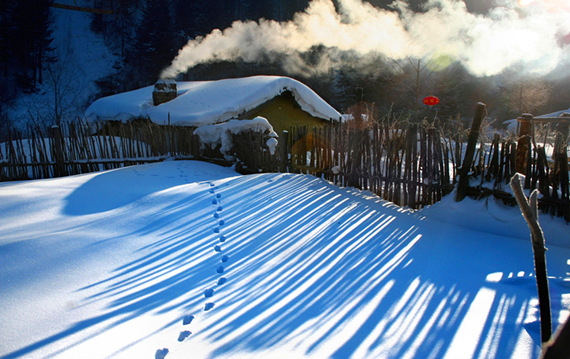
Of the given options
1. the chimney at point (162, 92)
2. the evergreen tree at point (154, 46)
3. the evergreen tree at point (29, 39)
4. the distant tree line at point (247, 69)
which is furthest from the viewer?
the evergreen tree at point (154, 46)

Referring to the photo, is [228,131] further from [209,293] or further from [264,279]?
[209,293]

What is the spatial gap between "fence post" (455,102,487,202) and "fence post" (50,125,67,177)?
8642 mm

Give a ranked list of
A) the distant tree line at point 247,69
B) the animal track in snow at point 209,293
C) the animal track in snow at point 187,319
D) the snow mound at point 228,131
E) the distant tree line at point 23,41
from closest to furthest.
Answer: the animal track in snow at point 187,319 < the animal track in snow at point 209,293 < the snow mound at point 228,131 < the distant tree line at point 247,69 < the distant tree line at point 23,41

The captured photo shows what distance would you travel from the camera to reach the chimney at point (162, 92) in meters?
15.0

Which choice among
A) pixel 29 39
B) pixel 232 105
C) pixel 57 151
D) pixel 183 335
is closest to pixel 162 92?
pixel 232 105

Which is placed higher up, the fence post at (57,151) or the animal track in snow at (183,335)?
the fence post at (57,151)

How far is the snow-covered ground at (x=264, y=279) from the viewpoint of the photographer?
6.87 ft

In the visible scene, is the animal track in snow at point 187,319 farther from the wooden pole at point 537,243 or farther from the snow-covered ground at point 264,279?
the wooden pole at point 537,243

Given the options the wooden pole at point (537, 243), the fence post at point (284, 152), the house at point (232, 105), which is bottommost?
the fence post at point (284, 152)

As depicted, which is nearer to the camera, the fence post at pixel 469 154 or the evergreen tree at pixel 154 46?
the fence post at pixel 469 154

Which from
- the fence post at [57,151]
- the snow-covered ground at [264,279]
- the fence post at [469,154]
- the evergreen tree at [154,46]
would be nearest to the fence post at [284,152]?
the snow-covered ground at [264,279]

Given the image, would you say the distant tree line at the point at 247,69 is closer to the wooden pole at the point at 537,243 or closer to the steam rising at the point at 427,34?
the steam rising at the point at 427,34

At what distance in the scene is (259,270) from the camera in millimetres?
3100

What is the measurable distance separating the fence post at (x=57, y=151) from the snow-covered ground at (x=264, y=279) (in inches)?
151
